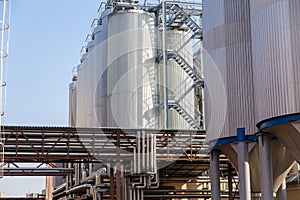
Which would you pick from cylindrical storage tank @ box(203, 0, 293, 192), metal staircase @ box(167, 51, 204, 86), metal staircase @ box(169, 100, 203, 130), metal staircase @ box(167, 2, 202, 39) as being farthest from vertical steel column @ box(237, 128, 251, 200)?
metal staircase @ box(167, 2, 202, 39)

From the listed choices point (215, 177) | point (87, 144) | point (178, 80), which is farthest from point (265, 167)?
point (178, 80)

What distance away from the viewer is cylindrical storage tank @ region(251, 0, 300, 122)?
56.9 feet

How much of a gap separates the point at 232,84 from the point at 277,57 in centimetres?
415

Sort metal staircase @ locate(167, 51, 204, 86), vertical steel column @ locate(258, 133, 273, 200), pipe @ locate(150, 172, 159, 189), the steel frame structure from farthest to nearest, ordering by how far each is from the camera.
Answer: metal staircase @ locate(167, 51, 204, 86), pipe @ locate(150, 172, 159, 189), the steel frame structure, vertical steel column @ locate(258, 133, 273, 200)

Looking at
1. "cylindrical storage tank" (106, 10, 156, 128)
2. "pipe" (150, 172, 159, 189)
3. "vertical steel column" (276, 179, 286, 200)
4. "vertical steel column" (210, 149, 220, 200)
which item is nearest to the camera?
"vertical steel column" (210, 149, 220, 200)

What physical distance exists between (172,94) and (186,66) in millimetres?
2232

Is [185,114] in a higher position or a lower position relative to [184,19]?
lower

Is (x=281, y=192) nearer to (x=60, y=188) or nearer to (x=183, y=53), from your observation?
(x=183, y=53)

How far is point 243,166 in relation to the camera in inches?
834

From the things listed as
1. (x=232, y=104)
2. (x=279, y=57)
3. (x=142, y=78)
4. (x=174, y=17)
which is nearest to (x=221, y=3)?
(x=232, y=104)

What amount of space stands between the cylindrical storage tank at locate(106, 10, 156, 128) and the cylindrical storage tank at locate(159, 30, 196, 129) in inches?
47.9

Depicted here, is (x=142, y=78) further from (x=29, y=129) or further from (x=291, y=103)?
(x=291, y=103)

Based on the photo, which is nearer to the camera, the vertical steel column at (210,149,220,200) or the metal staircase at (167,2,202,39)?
the vertical steel column at (210,149,220,200)

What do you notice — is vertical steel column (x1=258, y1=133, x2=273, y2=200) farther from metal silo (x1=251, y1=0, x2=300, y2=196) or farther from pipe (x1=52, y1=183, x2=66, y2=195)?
pipe (x1=52, y1=183, x2=66, y2=195)
